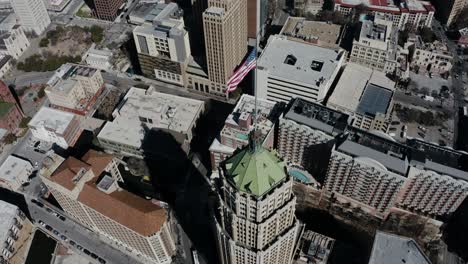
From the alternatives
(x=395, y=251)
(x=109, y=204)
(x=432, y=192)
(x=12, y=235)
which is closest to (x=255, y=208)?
(x=395, y=251)

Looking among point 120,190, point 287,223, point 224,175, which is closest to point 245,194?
point 224,175

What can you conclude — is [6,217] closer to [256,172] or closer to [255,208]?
[255,208]

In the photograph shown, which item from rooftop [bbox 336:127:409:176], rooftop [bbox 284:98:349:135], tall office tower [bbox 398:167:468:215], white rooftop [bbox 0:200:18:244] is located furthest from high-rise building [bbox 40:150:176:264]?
tall office tower [bbox 398:167:468:215]

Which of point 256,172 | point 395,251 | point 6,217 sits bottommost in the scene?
point 6,217

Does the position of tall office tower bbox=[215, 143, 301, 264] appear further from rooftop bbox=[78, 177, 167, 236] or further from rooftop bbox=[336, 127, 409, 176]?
rooftop bbox=[336, 127, 409, 176]

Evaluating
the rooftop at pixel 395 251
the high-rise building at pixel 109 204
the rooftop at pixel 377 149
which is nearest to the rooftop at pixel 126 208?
A: the high-rise building at pixel 109 204

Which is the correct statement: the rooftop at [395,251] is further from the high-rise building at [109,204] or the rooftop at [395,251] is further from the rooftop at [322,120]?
the high-rise building at [109,204]
